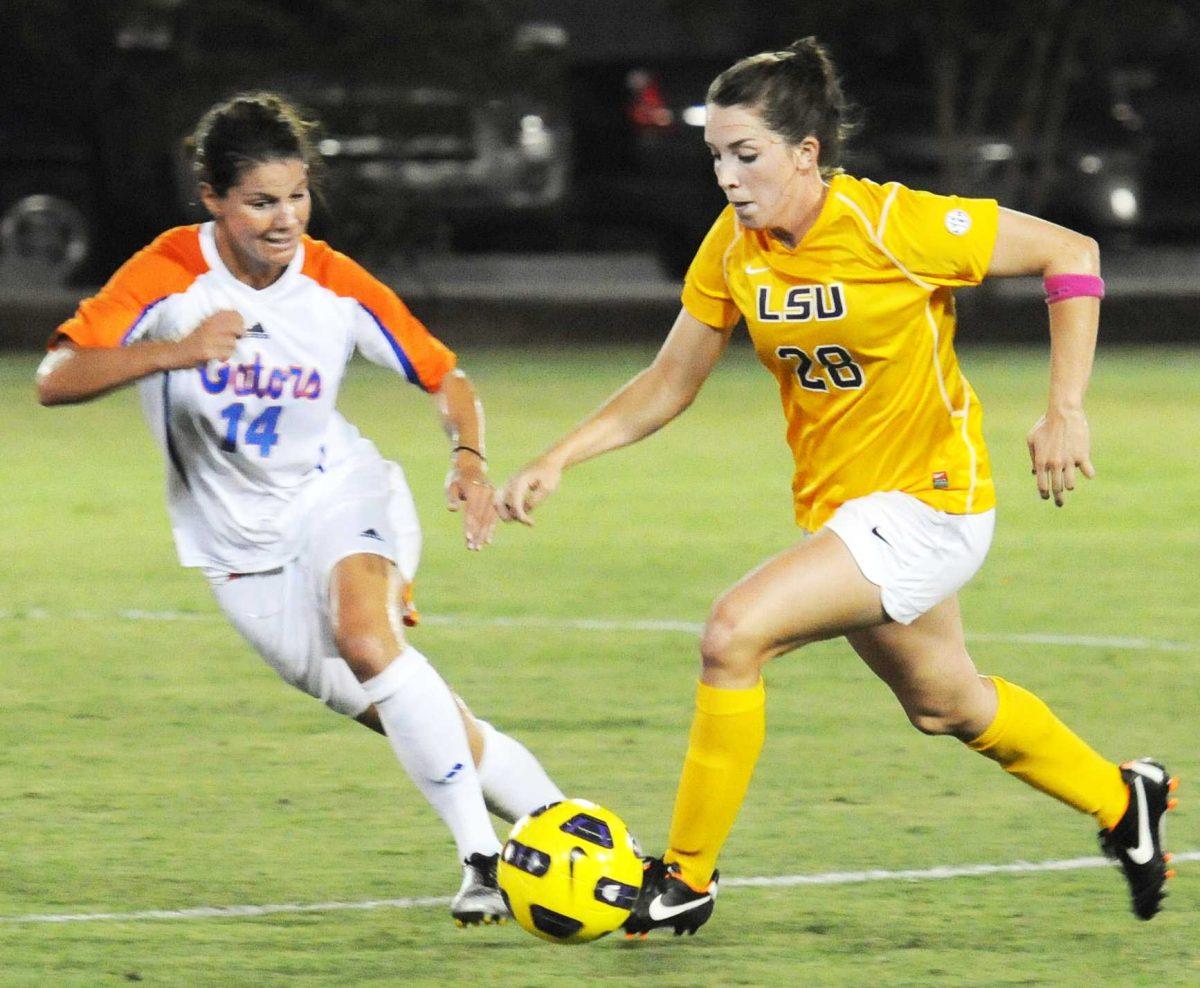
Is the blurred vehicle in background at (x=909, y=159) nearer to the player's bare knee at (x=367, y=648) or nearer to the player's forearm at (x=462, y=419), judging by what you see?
the player's forearm at (x=462, y=419)

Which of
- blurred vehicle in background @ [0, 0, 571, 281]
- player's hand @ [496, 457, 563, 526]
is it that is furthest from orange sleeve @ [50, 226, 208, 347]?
blurred vehicle in background @ [0, 0, 571, 281]

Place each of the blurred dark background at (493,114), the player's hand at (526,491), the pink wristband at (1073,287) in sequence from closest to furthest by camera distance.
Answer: the pink wristband at (1073,287) < the player's hand at (526,491) < the blurred dark background at (493,114)

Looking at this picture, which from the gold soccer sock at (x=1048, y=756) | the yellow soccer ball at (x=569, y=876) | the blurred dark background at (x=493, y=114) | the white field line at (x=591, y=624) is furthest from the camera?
the blurred dark background at (x=493, y=114)

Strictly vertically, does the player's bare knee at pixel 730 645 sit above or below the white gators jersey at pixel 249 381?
below

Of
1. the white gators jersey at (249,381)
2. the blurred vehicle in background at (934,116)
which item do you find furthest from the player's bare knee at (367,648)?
the blurred vehicle in background at (934,116)

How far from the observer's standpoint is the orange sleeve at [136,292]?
5.14 m

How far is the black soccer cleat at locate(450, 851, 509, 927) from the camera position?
191 inches

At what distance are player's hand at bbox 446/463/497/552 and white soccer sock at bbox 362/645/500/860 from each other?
28 cm

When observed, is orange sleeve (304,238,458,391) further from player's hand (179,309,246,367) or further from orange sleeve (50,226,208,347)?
player's hand (179,309,246,367)

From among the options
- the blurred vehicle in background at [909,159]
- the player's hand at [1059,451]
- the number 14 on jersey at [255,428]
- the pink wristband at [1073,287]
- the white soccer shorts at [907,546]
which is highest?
the blurred vehicle in background at [909,159]

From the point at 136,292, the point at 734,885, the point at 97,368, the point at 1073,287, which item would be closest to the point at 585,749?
the point at 734,885

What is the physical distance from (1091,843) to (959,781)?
61 cm

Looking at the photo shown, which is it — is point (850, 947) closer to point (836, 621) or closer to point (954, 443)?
point (836, 621)

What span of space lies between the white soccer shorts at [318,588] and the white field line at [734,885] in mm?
417
